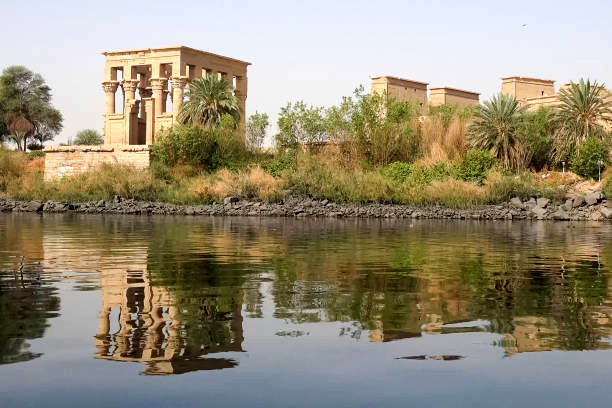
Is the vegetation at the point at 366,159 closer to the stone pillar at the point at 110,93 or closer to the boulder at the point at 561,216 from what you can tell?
the boulder at the point at 561,216

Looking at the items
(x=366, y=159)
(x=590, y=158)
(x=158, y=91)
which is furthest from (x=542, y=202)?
(x=158, y=91)

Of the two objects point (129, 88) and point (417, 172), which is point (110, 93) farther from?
point (417, 172)

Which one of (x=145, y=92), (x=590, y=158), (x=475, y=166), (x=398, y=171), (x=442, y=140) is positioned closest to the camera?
(x=475, y=166)

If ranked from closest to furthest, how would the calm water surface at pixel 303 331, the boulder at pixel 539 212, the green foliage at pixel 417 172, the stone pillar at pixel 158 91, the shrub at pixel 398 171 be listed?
the calm water surface at pixel 303 331 → the boulder at pixel 539 212 → the green foliage at pixel 417 172 → the shrub at pixel 398 171 → the stone pillar at pixel 158 91

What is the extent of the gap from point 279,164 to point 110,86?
1735cm

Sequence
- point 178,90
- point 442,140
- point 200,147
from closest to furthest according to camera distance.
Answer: point 442,140 → point 200,147 → point 178,90

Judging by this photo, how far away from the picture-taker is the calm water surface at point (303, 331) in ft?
15.5

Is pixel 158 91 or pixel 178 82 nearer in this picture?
pixel 178 82

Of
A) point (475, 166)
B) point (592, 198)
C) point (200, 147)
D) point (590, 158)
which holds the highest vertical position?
point (200, 147)

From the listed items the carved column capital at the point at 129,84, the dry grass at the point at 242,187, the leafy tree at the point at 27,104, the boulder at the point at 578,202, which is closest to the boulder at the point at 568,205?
the boulder at the point at 578,202

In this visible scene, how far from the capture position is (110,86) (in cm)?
5169

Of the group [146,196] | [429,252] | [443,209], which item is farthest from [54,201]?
[429,252]

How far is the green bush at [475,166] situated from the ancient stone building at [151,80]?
1998 cm

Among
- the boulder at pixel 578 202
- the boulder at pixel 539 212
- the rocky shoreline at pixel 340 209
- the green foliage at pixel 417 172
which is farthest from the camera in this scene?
the green foliage at pixel 417 172
